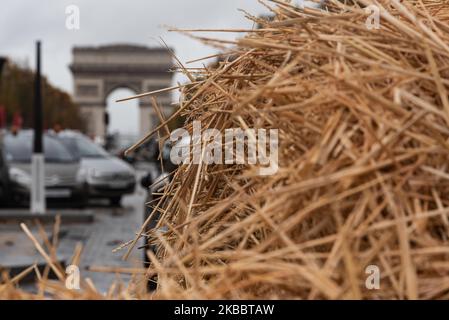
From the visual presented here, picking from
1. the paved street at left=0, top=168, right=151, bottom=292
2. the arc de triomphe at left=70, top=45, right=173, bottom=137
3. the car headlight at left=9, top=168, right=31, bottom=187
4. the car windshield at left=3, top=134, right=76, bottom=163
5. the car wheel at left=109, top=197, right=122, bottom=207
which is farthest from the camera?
the arc de triomphe at left=70, top=45, right=173, bottom=137

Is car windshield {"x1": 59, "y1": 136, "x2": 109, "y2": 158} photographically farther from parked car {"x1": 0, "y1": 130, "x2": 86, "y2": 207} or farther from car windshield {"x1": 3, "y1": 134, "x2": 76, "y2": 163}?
parked car {"x1": 0, "y1": 130, "x2": 86, "y2": 207}

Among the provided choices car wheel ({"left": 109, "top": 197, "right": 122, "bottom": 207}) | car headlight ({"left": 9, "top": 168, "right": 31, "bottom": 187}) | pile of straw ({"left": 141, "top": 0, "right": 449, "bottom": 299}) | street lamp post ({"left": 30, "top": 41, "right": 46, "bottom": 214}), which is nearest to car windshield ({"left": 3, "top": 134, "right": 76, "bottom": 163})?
car headlight ({"left": 9, "top": 168, "right": 31, "bottom": 187})

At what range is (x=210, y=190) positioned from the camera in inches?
96.1

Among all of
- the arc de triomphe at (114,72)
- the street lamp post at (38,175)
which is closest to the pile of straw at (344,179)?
the street lamp post at (38,175)

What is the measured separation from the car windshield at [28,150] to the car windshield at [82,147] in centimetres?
120

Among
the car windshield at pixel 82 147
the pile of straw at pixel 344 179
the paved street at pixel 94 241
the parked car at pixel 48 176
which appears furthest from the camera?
the car windshield at pixel 82 147

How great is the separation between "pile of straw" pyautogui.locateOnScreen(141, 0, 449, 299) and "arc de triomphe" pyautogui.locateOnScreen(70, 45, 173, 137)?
269 feet

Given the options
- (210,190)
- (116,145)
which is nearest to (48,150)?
(210,190)

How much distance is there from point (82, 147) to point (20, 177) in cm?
366

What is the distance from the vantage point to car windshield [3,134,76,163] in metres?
19.8

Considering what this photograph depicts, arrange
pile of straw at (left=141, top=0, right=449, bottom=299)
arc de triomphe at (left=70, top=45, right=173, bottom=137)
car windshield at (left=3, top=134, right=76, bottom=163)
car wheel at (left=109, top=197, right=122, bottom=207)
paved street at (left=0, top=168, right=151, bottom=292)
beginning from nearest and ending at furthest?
pile of straw at (left=141, top=0, right=449, bottom=299) → paved street at (left=0, top=168, right=151, bottom=292) → car windshield at (left=3, top=134, right=76, bottom=163) → car wheel at (left=109, top=197, right=122, bottom=207) → arc de triomphe at (left=70, top=45, right=173, bottom=137)

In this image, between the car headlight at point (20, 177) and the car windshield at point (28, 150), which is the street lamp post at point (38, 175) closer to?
the car headlight at point (20, 177)

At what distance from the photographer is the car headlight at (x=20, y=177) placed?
19172 millimetres
